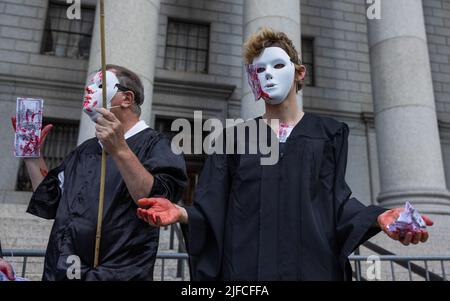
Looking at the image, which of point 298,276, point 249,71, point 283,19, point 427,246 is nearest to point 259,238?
point 298,276

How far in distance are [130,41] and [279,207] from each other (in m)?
7.25

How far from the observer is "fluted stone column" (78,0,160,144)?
27.3 ft

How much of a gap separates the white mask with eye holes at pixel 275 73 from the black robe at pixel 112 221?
728 mm

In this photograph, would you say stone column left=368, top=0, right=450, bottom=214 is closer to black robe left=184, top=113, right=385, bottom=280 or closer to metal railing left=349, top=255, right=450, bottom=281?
metal railing left=349, top=255, right=450, bottom=281

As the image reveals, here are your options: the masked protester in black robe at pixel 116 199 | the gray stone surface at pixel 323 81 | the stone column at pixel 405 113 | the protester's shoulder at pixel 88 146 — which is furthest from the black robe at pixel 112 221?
the stone column at pixel 405 113

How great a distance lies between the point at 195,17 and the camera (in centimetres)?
1579

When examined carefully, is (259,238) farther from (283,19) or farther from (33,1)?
(33,1)

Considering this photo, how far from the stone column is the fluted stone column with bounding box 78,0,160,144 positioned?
6076mm

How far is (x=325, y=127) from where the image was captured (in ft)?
7.79

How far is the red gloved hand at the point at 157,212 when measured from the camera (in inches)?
69.2

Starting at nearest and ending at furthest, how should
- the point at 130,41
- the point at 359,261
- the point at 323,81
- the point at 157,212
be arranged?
1. the point at 157,212
2. the point at 359,261
3. the point at 130,41
4. the point at 323,81

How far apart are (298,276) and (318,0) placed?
17020 mm

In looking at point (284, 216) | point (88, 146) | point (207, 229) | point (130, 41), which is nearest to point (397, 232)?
point (284, 216)

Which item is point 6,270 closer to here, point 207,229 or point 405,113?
point 207,229
